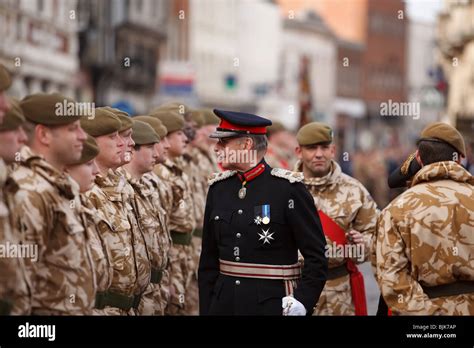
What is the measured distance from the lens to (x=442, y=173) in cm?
757

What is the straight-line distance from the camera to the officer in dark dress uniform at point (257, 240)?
7.64m

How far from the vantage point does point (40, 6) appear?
3716 cm

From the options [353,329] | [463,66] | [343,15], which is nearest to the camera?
[353,329]

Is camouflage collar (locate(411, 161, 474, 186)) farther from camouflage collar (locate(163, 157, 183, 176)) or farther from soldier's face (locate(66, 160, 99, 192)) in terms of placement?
camouflage collar (locate(163, 157, 183, 176))

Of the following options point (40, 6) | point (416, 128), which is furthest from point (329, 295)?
point (416, 128)

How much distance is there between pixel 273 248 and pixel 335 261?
2.29m

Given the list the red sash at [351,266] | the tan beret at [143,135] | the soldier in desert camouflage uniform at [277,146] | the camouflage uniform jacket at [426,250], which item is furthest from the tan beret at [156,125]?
the soldier in desert camouflage uniform at [277,146]

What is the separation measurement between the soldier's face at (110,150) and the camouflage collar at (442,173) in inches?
82.5

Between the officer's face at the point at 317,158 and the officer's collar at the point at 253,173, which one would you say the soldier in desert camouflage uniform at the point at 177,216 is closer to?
the officer's face at the point at 317,158

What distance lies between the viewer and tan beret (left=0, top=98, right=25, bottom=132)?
6.06 meters


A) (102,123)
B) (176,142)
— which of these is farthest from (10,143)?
(176,142)

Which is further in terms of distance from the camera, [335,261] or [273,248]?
[335,261]

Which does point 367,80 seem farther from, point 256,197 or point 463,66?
point 256,197

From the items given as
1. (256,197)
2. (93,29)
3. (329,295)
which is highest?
(93,29)
